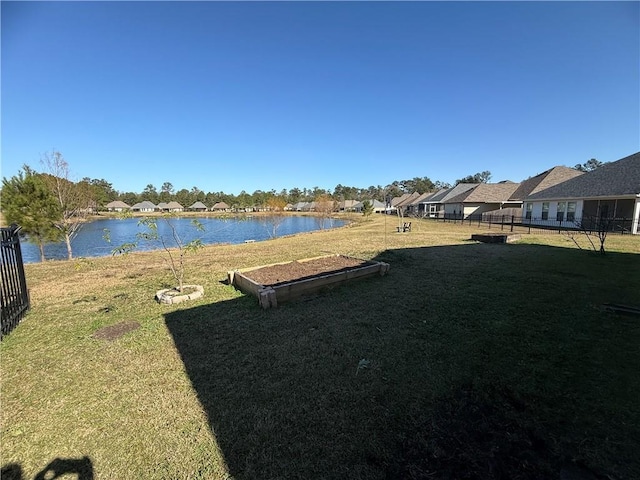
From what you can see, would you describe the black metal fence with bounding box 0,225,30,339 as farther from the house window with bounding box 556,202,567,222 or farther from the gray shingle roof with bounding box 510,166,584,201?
the gray shingle roof with bounding box 510,166,584,201

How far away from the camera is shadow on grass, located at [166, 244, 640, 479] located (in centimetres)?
214

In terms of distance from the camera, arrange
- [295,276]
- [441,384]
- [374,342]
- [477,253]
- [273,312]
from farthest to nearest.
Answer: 1. [477,253]
2. [295,276]
3. [273,312]
4. [374,342]
5. [441,384]

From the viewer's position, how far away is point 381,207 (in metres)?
90.6

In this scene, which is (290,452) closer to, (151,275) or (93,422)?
(93,422)

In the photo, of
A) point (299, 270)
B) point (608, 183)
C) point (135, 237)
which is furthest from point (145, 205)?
point (608, 183)

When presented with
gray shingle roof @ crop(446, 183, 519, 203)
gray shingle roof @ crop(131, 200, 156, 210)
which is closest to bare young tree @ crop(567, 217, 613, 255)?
gray shingle roof @ crop(446, 183, 519, 203)

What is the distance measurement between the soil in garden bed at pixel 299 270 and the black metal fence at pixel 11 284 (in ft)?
12.2

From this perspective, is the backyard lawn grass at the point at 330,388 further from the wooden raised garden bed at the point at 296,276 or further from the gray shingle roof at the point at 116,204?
the gray shingle roof at the point at 116,204

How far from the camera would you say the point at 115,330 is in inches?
174

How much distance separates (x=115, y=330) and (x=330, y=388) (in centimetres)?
347

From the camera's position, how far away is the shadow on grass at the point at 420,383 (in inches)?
84.2

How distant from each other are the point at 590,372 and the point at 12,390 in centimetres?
595

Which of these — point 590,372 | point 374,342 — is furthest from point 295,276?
point 590,372

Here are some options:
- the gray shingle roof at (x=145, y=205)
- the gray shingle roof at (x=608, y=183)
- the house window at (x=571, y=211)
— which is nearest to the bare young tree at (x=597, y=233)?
the house window at (x=571, y=211)
